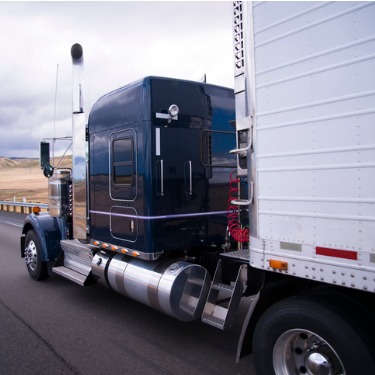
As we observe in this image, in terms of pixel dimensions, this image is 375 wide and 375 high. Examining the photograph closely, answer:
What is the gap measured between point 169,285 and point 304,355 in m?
1.71

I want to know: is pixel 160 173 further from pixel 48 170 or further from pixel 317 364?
pixel 48 170

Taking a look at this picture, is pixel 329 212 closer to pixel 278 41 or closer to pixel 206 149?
pixel 278 41

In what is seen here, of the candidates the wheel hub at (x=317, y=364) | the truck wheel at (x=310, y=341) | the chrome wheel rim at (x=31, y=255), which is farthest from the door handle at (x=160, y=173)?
the chrome wheel rim at (x=31, y=255)

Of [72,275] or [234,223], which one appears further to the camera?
[72,275]

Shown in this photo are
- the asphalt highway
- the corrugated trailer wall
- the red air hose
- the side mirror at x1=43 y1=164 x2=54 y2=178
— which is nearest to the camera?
the corrugated trailer wall

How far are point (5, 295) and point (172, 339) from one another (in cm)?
327

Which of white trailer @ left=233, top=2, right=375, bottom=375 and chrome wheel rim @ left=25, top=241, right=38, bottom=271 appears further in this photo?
chrome wheel rim @ left=25, top=241, right=38, bottom=271

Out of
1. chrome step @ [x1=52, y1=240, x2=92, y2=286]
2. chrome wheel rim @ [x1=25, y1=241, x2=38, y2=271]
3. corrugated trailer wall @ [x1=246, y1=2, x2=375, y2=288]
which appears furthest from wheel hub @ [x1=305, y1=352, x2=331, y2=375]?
chrome wheel rim @ [x1=25, y1=241, x2=38, y2=271]

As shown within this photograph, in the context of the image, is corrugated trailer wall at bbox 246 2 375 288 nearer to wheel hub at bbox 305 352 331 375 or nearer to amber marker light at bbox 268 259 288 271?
amber marker light at bbox 268 259 288 271

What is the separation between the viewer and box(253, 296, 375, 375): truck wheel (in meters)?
2.55

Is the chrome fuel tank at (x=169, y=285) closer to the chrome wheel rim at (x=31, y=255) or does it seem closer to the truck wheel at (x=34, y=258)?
the truck wheel at (x=34, y=258)

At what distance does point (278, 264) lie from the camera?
118 inches

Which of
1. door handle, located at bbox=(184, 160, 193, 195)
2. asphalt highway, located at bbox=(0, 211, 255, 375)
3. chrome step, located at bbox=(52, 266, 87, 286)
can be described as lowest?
asphalt highway, located at bbox=(0, 211, 255, 375)

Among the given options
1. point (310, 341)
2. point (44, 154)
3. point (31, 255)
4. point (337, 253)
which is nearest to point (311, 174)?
point (337, 253)
